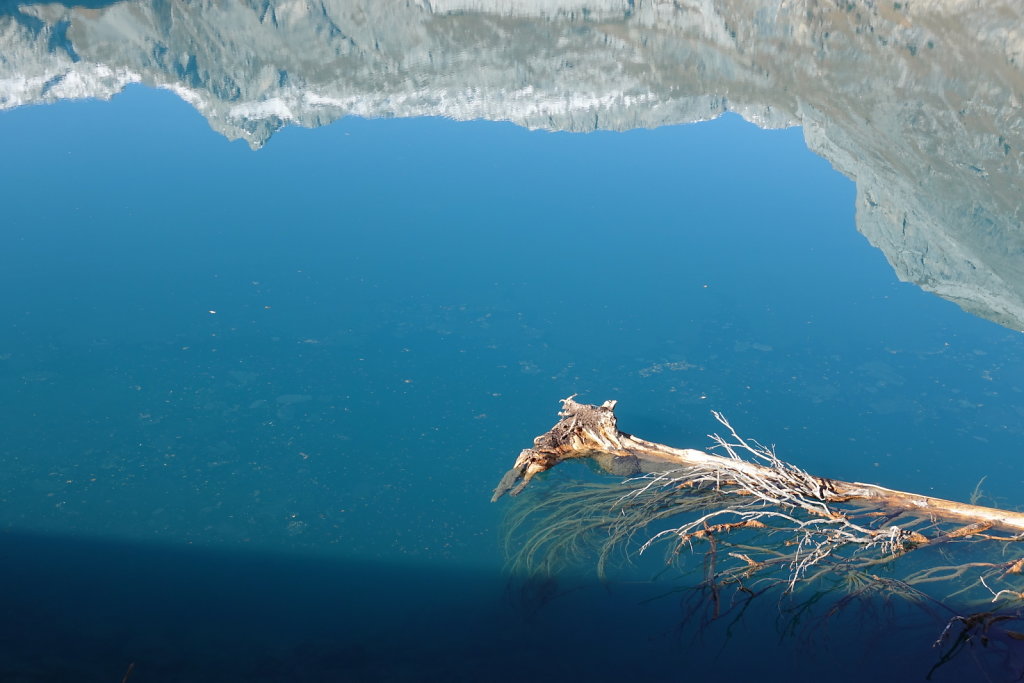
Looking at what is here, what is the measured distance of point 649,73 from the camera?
7531 mm

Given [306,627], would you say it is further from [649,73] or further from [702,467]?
[649,73]

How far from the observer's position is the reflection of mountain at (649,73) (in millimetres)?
5559

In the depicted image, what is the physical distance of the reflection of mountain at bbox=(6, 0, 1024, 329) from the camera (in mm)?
5559

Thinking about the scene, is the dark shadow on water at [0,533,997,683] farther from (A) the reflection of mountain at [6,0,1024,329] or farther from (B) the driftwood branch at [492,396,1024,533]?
(A) the reflection of mountain at [6,0,1024,329]

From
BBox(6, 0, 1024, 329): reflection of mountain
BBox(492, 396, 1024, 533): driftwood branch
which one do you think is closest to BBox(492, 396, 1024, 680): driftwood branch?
BBox(492, 396, 1024, 533): driftwood branch

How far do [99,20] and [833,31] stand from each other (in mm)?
6414

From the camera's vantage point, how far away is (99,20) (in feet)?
28.1

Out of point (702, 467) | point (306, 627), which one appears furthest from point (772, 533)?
point (306, 627)

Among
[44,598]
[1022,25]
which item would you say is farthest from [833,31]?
[44,598]

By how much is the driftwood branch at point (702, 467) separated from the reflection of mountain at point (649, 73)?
6.51ft

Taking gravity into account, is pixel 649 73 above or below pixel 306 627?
above

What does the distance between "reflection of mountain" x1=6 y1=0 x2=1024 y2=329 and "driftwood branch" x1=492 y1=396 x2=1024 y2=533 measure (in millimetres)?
A: 1986

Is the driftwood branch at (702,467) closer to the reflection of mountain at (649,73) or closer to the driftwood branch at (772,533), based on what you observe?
the driftwood branch at (772,533)

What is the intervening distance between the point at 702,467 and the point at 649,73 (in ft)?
16.3
